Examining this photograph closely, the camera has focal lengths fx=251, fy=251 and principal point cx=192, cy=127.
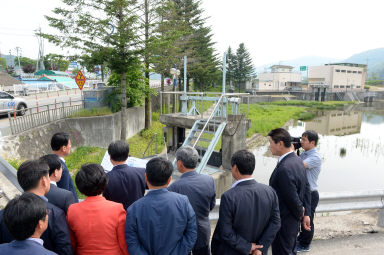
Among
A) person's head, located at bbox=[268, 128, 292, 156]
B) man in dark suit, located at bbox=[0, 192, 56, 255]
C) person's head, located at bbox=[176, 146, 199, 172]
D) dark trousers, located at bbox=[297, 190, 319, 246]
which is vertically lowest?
dark trousers, located at bbox=[297, 190, 319, 246]

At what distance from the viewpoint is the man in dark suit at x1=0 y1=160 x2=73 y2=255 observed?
2027 mm

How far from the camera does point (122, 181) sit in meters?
2.89

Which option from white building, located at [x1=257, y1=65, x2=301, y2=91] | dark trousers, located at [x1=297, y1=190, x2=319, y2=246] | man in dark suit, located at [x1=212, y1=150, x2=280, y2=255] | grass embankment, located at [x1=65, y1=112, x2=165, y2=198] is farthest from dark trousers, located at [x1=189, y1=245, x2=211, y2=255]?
white building, located at [x1=257, y1=65, x2=301, y2=91]

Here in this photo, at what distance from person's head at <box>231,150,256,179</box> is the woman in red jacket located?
1160 mm

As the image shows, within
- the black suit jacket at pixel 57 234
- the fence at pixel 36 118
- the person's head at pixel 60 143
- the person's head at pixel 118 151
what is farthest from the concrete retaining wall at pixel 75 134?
the black suit jacket at pixel 57 234

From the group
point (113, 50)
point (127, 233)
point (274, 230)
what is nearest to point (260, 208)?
point (274, 230)

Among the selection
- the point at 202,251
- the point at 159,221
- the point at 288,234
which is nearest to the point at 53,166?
the point at 159,221

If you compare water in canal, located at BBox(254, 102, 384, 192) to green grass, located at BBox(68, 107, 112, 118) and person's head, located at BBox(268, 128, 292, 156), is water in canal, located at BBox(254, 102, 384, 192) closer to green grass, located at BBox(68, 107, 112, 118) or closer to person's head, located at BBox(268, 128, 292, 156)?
green grass, located at BBox(68, 107, 112, 118)

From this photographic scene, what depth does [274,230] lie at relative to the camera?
256 cm

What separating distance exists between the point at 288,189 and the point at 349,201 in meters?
1.64

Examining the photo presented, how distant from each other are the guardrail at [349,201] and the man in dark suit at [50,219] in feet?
11.1

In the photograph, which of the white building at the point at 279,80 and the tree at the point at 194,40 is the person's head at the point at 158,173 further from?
the white building at the point at 279,80

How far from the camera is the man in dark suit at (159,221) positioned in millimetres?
2131

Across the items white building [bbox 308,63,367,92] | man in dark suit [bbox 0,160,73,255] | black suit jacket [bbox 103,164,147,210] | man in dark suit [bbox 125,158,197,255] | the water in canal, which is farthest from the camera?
white building [bbox 308,63,367,92]
